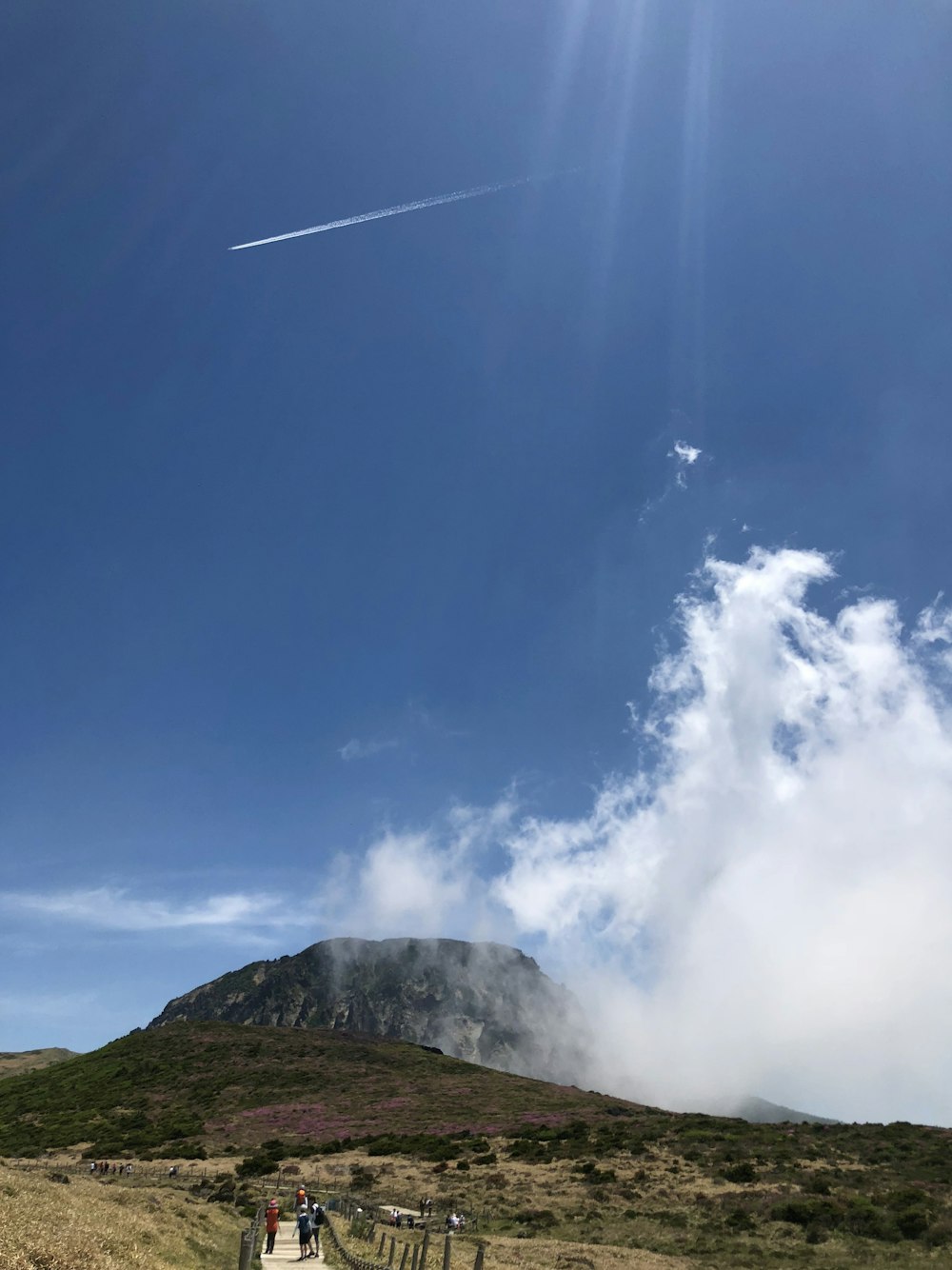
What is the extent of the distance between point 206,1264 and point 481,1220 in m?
19.8

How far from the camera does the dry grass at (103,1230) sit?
54.8 feet

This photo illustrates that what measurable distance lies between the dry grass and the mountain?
464ft

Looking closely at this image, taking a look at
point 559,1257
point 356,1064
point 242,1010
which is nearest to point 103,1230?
point 559,1257

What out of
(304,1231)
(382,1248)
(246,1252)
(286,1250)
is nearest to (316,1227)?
→ (286,1250)

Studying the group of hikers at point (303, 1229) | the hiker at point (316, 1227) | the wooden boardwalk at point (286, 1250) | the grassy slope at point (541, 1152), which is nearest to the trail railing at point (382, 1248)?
the hiker at point (316, 1227)

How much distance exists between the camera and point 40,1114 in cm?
7962

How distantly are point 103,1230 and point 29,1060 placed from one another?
571 feet

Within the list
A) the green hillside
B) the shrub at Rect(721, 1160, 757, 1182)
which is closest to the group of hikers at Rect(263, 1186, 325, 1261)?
the shrub at Rect(721, 1160, 757, 1182)

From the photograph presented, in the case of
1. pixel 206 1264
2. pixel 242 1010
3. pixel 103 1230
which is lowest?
pixel 242 1010

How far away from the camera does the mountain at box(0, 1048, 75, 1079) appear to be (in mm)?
139750

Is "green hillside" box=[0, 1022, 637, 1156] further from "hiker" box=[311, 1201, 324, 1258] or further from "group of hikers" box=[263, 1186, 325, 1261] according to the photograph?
"group of hikers" box=[263, 1186, 325, 1261]

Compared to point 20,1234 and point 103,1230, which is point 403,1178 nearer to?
point 103,1230

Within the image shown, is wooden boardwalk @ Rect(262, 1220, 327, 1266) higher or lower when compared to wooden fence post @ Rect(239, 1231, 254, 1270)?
lower

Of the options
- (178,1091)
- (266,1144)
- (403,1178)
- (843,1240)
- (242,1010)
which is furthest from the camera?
(242,1010)
